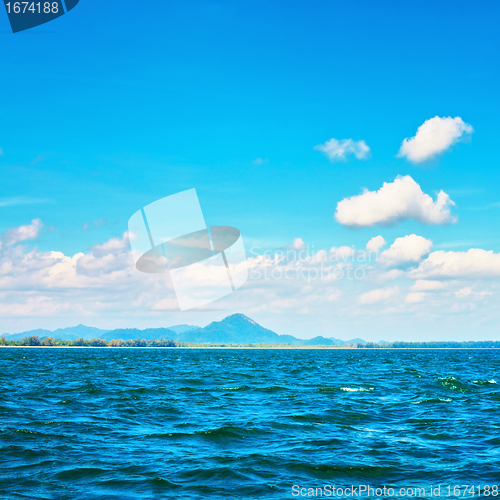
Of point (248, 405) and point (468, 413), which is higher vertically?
point (248, 405)

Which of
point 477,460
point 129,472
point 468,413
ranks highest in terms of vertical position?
point 129,472

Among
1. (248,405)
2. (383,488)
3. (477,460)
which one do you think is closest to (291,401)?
(248,405)

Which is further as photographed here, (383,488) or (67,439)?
(67,439)

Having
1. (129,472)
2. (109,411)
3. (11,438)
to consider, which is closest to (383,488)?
(129,472)

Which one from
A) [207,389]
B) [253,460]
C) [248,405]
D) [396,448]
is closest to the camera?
[253,460]

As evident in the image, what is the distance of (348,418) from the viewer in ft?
85.7

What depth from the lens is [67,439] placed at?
19.8 m

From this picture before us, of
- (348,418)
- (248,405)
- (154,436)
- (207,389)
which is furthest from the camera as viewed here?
(207,389)

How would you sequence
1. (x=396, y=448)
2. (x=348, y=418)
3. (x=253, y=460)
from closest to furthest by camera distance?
(x=253, y=460) → (x=396, y=448) → (x=348, y=418)

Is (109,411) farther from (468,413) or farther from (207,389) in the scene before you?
(468,413)

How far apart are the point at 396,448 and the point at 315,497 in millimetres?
7181

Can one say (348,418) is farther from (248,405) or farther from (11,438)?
(11,438)

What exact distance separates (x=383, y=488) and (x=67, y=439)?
13.7 m

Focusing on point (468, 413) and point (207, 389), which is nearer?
point (468, 413)
